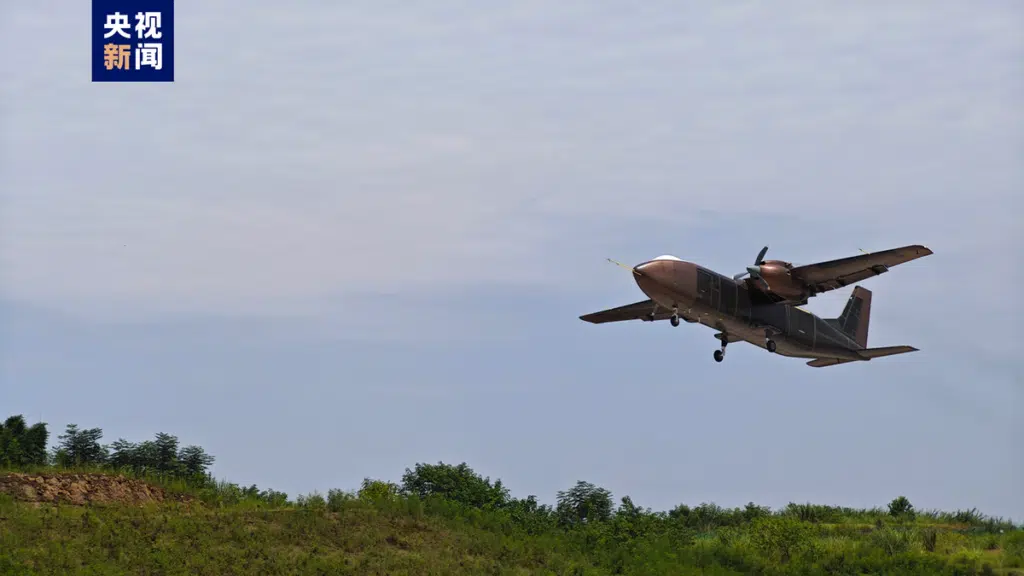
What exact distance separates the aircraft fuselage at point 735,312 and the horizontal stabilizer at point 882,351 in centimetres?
40

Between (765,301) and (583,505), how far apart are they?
38.9 feet

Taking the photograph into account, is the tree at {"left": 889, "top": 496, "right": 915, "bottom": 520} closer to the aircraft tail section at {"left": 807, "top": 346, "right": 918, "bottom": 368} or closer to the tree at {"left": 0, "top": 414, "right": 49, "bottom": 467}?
the aircraft tail section at {"left": 807, "top": 346, "right": 918, "bottom": 368}

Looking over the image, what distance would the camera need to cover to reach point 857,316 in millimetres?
59531

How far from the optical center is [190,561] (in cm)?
3456

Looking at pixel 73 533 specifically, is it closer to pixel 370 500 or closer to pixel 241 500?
pixel 241 500

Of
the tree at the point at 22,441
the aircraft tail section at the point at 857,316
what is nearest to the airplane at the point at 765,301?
the aircraft tail section at the point at 857,316

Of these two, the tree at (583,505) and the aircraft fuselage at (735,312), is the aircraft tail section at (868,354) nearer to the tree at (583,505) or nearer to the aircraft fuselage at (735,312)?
the aircraft fuselage at (735,312)

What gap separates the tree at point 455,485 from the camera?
46.4 metres

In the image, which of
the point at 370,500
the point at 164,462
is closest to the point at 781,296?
the point at 370,500

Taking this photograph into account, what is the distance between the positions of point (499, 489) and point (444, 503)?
4.64m

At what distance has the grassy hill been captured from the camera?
115 ft

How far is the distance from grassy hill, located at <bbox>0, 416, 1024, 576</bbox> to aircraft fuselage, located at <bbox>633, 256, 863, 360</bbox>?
8.39 metres

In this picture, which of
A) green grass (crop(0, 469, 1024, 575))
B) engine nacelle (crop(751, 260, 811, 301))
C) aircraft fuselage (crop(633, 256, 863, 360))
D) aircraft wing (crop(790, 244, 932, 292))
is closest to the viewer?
green grass (crop(0, 469, 1024, 575))

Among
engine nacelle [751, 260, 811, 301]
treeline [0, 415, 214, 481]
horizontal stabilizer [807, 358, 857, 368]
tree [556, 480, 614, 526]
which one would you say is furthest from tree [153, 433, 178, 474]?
horizontal stabilizer [807, 358, 857, 368]
